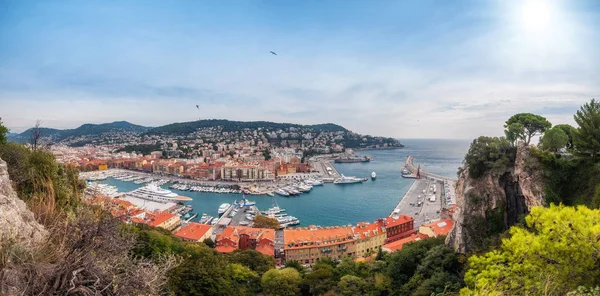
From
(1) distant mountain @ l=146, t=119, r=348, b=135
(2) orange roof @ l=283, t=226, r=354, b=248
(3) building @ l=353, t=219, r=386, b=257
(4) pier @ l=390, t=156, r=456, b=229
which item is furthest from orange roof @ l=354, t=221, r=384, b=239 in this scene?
(1) distant mountain @ l=146, t=119, r=348, b=135

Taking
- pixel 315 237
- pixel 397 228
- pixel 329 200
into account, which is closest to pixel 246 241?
pixel 315 237

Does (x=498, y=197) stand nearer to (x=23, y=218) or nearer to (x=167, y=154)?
(x=23, y=218)

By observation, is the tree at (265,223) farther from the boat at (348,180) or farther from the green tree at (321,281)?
the boat at (348,180)

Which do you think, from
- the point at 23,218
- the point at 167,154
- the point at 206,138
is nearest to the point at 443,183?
the point at 23,218

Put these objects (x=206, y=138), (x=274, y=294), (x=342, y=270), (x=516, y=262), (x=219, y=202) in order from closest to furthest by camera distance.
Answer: (x=516, y=262) → (x=274, y=294) → (x=342, y=270) → (x=219, y=202) → (x=206, y=138)

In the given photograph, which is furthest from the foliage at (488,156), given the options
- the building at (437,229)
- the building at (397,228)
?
the building at (397,228)

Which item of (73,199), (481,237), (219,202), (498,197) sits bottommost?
(219,202)
